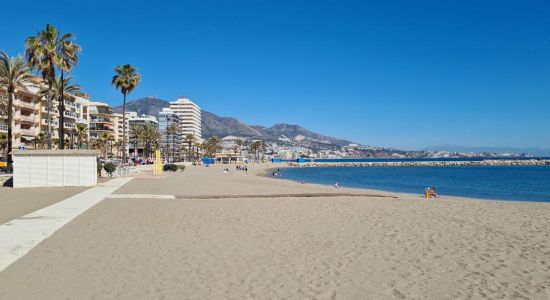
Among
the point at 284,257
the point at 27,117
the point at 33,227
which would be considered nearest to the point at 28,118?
the point at 27,117

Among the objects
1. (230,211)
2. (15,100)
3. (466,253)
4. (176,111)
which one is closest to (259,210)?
(230,211)

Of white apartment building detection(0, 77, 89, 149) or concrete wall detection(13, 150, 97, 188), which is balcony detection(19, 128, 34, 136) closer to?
white apartment building detection(0, 77, 89, 149)

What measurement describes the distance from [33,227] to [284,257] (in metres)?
7.60

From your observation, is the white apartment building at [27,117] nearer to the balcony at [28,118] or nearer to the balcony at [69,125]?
the balcony at [28,118]

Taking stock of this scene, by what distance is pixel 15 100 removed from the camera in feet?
191

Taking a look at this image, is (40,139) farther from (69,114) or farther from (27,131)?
(69,114)

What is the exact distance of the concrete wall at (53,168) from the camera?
82.4 ft

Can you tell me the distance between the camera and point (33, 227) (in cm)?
1148

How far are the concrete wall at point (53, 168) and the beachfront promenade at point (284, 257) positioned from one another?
38.5 ft

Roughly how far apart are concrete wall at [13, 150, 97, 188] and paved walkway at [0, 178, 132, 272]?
346 inches

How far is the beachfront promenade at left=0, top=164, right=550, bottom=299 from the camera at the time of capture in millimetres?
6371

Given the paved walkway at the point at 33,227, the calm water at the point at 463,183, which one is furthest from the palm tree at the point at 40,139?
the paved walkway at the point at 33,227

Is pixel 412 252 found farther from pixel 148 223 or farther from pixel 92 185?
pixel 92 185

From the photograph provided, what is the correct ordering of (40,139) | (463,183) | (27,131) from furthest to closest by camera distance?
(40,139), (27,131), (463,183)
